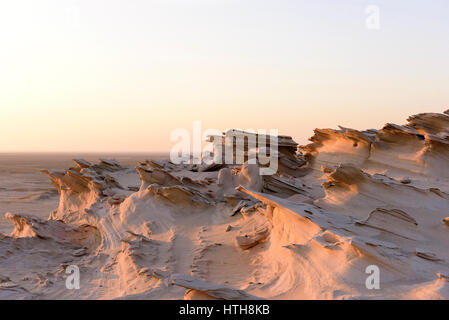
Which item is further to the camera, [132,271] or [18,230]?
[18,230]

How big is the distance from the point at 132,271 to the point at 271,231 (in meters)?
2.70

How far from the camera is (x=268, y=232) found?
6.77m

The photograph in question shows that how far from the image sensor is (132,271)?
6.52 metres

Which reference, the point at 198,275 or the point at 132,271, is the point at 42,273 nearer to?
the point at 132,271

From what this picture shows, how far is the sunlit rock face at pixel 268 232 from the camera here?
4.63 m

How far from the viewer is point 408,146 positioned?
28.8 ft

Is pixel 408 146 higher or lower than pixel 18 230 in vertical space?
higher

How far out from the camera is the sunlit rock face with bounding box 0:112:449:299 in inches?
182
